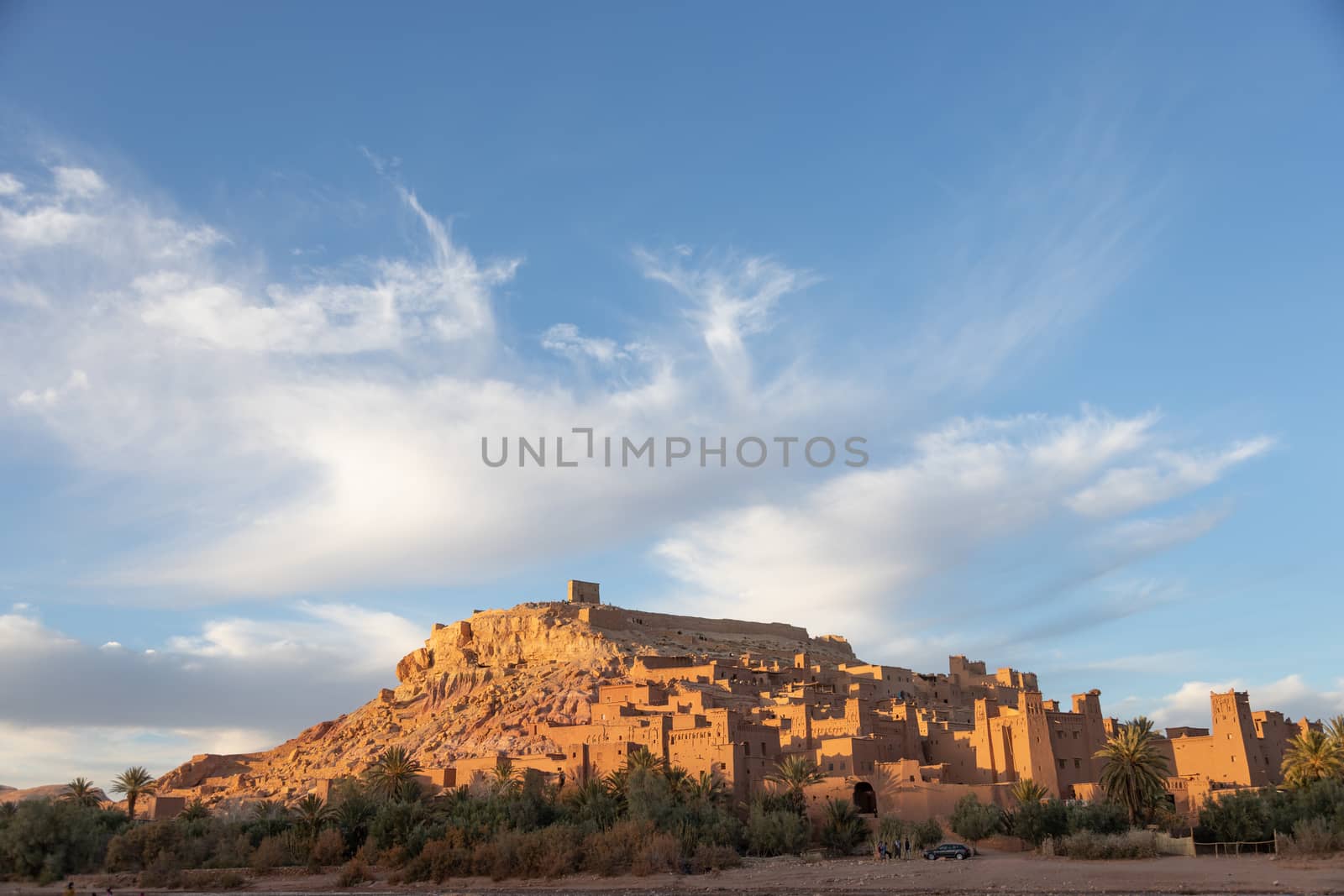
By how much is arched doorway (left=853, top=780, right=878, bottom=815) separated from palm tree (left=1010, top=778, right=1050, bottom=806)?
6444mm

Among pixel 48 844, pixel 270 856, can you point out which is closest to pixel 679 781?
pixel 270 856

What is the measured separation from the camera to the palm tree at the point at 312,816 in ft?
159

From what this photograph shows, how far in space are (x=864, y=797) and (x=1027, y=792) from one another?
8.64 m

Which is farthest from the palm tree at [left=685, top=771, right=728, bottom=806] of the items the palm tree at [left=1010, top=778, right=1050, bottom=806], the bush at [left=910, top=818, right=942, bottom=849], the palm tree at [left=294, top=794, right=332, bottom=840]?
the palm tree at [left=294, top=794, right=332, bottom=840]

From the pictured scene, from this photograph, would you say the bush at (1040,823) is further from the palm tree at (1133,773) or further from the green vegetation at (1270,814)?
the green vegetation at (1270,814)

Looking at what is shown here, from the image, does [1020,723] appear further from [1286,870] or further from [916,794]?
[1286,870]

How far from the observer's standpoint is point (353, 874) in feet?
140

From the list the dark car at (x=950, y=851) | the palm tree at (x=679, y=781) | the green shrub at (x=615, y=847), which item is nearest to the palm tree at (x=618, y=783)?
the palm tree at (x=679, y=781)

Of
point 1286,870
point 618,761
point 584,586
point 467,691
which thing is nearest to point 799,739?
point 618,761

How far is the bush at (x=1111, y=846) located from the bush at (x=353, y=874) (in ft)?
83.1

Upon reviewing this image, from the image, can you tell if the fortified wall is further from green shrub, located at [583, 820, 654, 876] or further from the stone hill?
green shrub, located at [583, 820, 654, 876]

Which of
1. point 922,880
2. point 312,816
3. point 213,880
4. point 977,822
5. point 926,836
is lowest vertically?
point 922,880

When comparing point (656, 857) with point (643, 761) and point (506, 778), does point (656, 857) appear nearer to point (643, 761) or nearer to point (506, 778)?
point (643, 761)

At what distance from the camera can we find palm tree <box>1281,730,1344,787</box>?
45.1 metres
